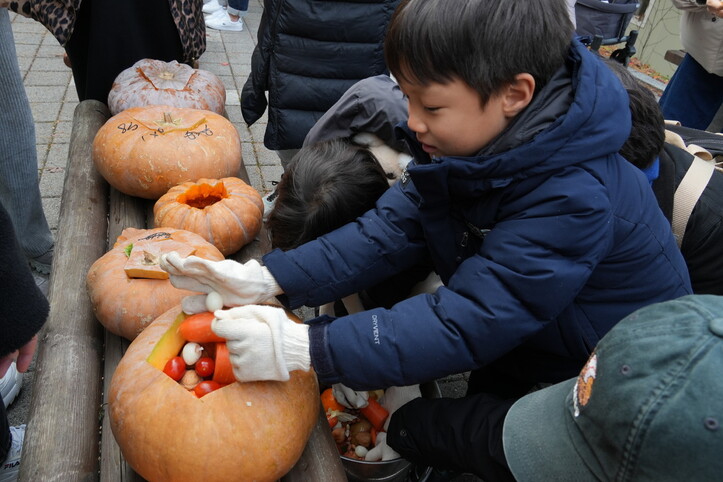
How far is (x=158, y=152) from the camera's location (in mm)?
2230

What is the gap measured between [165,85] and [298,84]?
692 millimetres

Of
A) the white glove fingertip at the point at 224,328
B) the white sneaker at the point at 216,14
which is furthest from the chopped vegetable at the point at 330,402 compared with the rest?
the white sneaker at the point at 216,14

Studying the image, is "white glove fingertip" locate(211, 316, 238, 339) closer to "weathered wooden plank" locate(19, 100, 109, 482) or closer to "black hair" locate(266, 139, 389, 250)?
"weathered wooden plank" locate(19, 100, 109, 482)

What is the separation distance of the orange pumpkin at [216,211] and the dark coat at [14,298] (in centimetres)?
82

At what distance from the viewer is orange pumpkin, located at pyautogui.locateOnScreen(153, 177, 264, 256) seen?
2.06m

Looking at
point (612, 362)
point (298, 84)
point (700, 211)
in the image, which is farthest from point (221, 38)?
point (612, 362)

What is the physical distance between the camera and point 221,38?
6555mm

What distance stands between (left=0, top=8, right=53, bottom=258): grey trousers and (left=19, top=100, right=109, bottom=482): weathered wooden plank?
1.17ft

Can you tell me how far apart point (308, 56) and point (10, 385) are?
81.8 inches

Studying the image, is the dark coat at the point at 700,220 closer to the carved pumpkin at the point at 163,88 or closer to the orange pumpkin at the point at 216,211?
the orange pumpkin at the point at 216,211

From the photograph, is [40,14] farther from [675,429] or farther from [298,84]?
[675,429]

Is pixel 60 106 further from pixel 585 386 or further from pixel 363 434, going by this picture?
pixel 585 386

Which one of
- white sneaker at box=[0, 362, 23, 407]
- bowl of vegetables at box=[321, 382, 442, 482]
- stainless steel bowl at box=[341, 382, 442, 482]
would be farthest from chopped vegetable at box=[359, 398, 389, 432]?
white sneaker at box=[0, 362, 23, 407]

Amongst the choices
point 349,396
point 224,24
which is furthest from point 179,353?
point 224,24
